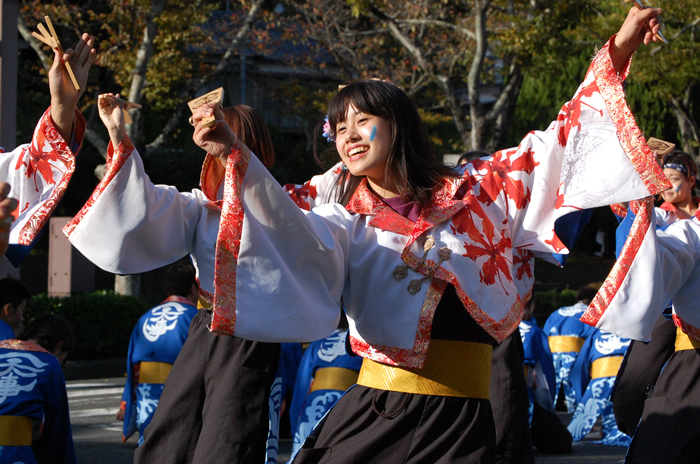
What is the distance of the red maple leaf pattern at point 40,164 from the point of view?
2.77 meters

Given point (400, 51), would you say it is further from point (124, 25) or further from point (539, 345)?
point (539, 345)

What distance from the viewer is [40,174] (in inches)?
110

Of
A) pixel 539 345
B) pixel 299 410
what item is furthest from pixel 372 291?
pixel 539 345

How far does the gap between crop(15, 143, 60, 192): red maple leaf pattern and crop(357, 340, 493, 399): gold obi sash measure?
4.34ft

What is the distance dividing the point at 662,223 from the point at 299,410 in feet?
7.86

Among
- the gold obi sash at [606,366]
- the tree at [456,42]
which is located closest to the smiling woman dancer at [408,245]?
→ the gold obi sash at [606,366]

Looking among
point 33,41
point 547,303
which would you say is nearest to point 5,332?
point 33,41

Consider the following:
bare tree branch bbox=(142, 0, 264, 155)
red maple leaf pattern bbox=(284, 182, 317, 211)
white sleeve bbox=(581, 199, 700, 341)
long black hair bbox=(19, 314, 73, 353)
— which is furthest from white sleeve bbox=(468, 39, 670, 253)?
bare tree branch bbox=(142, 0, 264, 155)

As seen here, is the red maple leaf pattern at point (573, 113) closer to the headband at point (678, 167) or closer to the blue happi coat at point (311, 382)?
the headband at point (678, 167)

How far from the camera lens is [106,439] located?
615 centimetres

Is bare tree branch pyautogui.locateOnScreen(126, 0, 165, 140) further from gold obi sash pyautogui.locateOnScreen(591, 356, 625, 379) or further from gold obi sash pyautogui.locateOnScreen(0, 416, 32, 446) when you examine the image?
gold obi sash pyautogui.locateOnScreen(0, 416, 32, 446)

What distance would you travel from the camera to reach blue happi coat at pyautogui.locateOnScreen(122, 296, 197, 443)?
4692mm

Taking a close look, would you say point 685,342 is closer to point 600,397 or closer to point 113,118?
point 113,118

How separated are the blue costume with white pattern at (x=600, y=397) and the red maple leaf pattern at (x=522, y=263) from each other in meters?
3.60
